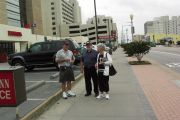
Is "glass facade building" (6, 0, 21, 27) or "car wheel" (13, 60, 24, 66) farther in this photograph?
"glass facade building" (6, 0, 21, 27)

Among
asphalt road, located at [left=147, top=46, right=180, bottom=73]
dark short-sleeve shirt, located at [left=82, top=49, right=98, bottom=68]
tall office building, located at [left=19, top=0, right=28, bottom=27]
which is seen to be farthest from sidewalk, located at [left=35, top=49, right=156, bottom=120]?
tall office building, located at [left=19, top=0, right=28, bottom=27]

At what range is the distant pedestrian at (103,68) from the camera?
12.0 metres

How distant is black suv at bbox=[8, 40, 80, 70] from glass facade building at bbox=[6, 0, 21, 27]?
238 feet

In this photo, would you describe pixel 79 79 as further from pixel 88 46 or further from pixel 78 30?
pixel 78 30

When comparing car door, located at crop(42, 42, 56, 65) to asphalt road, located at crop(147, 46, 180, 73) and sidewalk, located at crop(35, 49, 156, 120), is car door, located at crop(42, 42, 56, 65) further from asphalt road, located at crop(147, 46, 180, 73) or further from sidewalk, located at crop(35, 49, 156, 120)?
sidewalk, located at crop(35, 49, 156, 120)

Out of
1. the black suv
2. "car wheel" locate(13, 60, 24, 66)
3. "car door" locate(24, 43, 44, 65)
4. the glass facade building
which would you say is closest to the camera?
the black suv

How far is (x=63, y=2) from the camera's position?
638 feet

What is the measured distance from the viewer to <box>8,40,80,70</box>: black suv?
972 inches

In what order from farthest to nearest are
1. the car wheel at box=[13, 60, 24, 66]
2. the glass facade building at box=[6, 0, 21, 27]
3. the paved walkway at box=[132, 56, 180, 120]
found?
the glass facade building at box=[6, 0, 21, 27] → the car wheel at box=[13, 60, 24, 66] → the paved walkway at box=[132, 56, 180, 120]

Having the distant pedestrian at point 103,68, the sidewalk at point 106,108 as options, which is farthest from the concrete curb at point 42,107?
the distant pedestrian at point 103,68

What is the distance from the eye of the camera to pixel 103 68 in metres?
12.1

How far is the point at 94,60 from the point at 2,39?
4406cm

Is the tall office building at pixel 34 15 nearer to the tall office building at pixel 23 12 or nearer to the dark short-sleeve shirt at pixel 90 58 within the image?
the tall office building at pixel 23 12

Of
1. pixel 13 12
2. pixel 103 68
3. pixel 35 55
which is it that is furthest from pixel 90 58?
pixel 13 12
